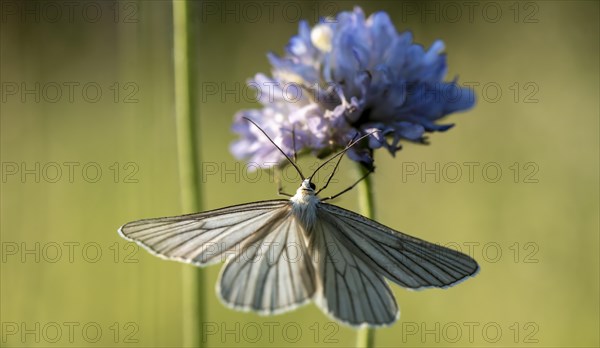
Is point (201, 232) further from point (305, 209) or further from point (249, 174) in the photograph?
point (249, 174)

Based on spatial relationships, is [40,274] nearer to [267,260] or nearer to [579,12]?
[267,260]

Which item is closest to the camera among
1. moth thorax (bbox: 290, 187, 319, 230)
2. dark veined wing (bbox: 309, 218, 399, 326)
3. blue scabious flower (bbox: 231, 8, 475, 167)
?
dark veined wing (bbox: 309, 218, 399, 326)

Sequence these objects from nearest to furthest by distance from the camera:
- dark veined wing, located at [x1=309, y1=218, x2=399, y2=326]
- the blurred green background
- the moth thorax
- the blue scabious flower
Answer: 1. dark veined wing, located at [x1=309, y1=218, x2=399, y2=326]
2. the moth thorax
3. the blue scabious flower
4. the blurred green background

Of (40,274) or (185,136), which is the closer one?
(185,136)

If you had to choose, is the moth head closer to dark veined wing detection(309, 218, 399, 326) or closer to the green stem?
dark veined wing detection(309, 218, 399, 326)

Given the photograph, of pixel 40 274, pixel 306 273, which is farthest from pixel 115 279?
pixel 306 273

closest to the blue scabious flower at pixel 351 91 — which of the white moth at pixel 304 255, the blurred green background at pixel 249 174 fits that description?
the blurred green background at pixel 249 174

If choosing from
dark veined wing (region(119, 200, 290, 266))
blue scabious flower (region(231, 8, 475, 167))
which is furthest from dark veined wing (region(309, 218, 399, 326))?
blue scabious flower (region(231, 8, 475, 167))
